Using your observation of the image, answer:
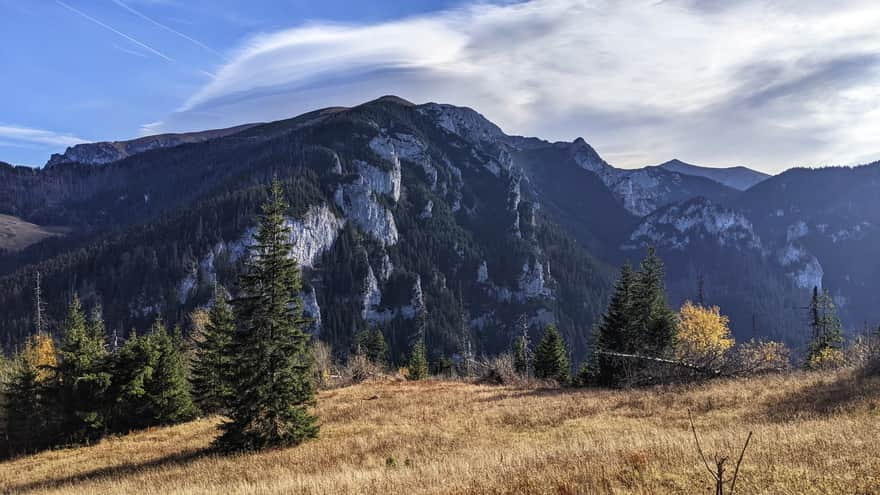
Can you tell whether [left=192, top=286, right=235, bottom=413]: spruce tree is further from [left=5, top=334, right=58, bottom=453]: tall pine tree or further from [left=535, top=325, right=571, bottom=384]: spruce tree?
[left=535, top=325, right=571, bottom=384]: spruce tree

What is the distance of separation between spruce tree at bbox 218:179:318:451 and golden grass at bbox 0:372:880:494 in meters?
1.22

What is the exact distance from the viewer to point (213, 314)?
39.2 meters

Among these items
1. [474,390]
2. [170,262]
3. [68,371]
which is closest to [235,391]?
[474,390]

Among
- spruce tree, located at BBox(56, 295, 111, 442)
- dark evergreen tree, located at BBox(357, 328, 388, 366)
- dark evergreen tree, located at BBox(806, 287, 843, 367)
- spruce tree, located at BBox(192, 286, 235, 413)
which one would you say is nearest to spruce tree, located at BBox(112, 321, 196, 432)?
spruce tree, located at BBox(56, 295, 111, 442)

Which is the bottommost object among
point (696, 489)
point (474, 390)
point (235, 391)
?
point (474, 390)

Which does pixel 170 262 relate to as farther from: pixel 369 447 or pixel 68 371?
pixel 369 447

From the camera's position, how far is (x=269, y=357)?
63.8 ft

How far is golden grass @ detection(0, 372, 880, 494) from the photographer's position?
7809mm

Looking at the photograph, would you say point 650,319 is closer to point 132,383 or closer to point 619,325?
point 619,325

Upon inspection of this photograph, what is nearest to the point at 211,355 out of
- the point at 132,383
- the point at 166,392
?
the point at 166,392

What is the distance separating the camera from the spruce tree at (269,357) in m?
19.2

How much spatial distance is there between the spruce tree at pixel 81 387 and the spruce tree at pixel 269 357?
797 inches

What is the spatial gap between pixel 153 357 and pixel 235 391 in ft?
67.0

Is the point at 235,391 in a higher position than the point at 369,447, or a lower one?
higher
